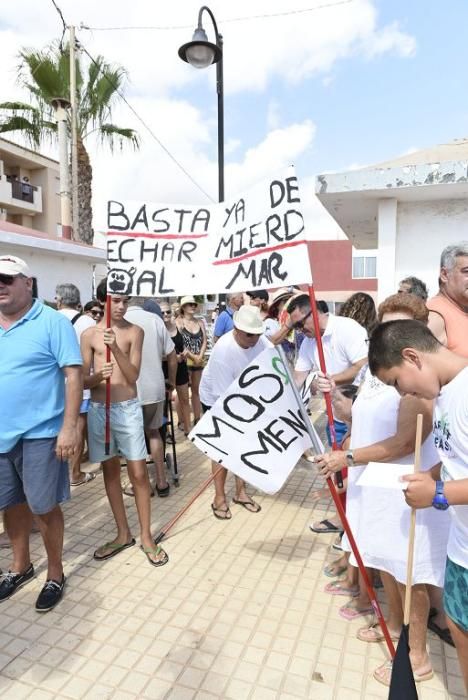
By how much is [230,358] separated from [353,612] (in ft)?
6.54

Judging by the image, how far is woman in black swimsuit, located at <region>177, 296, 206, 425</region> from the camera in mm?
6965

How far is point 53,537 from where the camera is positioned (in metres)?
3.00

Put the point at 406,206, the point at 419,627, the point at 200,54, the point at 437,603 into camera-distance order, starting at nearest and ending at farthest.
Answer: the point at 419,627
the point at 437,603
the point at 406,206
the point at 200,54

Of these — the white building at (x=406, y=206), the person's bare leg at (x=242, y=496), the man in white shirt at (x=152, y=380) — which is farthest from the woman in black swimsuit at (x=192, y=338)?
the person's bare leg at (x=242, y=496)

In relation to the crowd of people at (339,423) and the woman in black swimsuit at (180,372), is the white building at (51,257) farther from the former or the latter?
the crowd of people at (339,423)

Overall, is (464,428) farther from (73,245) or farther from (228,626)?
(73,245)

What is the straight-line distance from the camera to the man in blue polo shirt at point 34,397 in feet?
9.02

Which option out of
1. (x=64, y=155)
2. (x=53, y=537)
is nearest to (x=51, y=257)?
(x=64, y=155)

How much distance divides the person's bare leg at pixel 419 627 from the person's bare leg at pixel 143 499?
1726 mm

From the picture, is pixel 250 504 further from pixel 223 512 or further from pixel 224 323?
pixel 224 323

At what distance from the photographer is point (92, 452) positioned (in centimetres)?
339

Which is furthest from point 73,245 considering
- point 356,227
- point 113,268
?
point 113,268

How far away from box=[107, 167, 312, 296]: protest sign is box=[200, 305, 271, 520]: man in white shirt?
831 millimetres

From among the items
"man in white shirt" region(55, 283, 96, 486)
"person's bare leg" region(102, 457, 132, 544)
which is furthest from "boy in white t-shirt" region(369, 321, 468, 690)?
"man in white shirt" region(55, 283, 96, 486)
